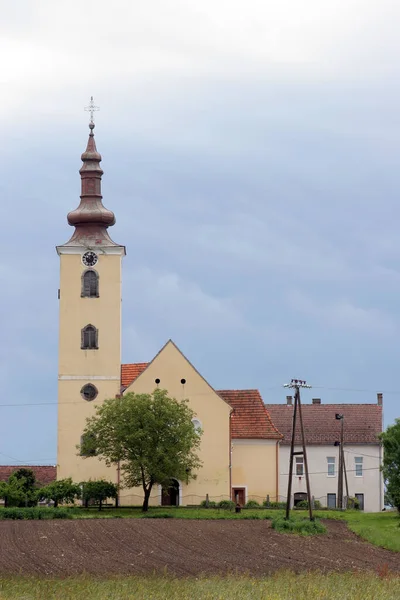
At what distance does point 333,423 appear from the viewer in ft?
353

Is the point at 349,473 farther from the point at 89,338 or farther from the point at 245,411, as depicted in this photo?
the point at 89,338

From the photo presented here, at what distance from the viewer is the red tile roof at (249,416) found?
297ft

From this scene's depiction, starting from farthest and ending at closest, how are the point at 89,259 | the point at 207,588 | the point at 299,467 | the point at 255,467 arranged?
the point at 299,467 → the point at 255,467 → the point at 89,259 → the point at 207,588

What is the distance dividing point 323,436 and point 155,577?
62776mm

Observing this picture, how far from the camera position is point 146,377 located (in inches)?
3445

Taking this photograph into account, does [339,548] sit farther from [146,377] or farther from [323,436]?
[323,436]

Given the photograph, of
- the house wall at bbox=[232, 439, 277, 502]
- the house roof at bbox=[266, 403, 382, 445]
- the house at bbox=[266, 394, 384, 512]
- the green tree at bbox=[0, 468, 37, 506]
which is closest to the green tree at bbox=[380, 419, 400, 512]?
the house wall at bbox=[232, 439, 277, 502]

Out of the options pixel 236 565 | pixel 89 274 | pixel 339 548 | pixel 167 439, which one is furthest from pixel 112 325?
pixel 236 565

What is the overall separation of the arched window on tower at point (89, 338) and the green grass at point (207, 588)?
44732 mm

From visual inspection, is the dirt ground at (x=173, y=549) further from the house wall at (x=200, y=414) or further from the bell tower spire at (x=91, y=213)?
the bell tower spire at (x=91, y=213)

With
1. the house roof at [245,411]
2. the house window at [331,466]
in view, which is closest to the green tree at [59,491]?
the house roof at [245,411]

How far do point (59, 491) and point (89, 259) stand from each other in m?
14.8

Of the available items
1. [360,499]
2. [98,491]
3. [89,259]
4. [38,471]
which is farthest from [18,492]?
[360,499]

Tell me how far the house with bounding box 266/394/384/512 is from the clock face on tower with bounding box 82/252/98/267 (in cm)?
2375
